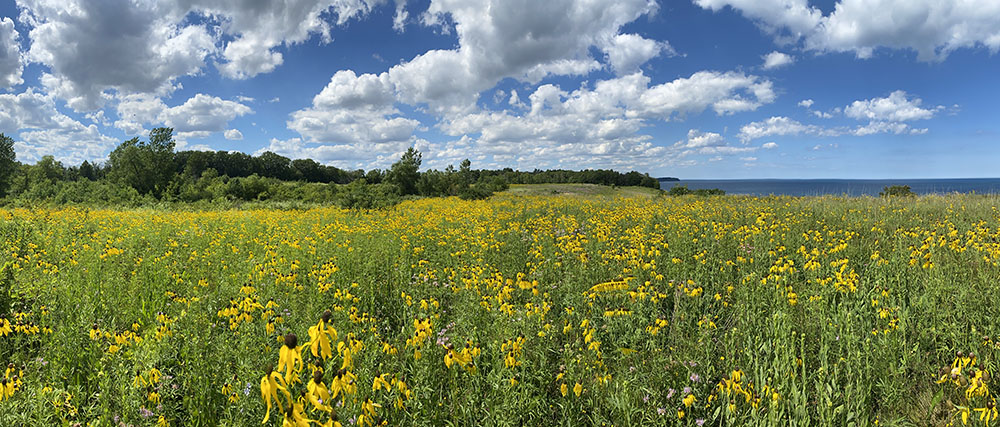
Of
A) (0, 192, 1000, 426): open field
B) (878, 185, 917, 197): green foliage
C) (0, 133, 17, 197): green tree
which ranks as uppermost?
(0, 133, 17, 197): green tree

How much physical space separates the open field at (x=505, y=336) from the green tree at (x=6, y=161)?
2320 inches

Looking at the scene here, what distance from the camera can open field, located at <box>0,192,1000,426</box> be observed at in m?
2.46

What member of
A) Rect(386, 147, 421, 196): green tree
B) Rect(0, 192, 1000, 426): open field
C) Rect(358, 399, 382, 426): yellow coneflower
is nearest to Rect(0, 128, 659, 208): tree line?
Rect(386, 147, 421, 196): green tree

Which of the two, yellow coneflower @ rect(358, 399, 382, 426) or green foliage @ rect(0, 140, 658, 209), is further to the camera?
green foliage @ rect(0, 140, 658, 209)

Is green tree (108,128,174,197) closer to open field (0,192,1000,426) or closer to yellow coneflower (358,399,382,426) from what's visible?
open field (0,192,1000,426)

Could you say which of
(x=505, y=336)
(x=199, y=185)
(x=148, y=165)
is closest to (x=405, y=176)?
(x=199, y=185)

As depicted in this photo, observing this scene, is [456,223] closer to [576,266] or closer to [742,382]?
[576,266]

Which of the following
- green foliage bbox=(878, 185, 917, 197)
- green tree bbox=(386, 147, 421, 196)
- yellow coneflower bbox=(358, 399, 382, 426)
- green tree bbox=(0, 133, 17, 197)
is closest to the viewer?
yellow coneflower bbox=(358, 399, 382, 426)

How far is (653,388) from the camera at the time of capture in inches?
117

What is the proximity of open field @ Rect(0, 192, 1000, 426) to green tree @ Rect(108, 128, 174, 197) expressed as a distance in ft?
134

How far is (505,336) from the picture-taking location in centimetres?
314

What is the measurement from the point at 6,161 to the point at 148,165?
73.0 feet

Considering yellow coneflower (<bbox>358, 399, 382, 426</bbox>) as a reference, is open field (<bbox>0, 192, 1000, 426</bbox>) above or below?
below

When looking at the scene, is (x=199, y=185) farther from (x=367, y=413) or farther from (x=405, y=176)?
(x=367, y=413)
